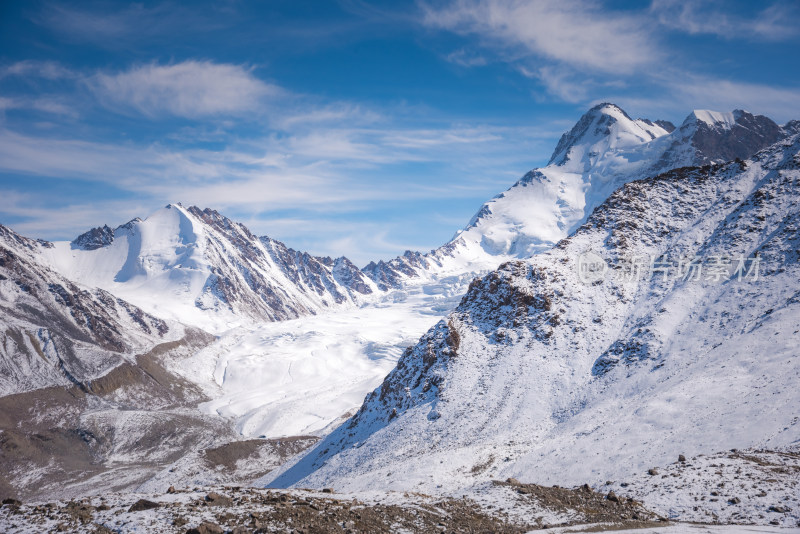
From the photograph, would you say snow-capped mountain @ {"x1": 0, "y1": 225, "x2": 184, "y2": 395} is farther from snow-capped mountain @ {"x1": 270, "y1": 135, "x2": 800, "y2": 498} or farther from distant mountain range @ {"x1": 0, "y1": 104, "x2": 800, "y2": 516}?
snow-capped mountain @ {"x1": 270, "y1": 135, "x2": 800, "y2": 498}

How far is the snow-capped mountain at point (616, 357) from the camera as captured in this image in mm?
48000

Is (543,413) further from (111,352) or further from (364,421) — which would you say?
(111,352)

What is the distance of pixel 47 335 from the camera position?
532ft

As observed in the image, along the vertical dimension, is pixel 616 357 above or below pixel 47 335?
below

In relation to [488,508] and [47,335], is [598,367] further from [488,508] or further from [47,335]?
[47,335]

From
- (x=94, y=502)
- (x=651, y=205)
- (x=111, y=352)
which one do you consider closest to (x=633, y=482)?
(x=94, y=502)

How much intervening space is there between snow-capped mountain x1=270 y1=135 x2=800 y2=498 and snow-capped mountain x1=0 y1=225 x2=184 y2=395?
114 m

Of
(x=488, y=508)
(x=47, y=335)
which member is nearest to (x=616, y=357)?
(x=488, y=508)

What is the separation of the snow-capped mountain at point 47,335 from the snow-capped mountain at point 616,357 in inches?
4502

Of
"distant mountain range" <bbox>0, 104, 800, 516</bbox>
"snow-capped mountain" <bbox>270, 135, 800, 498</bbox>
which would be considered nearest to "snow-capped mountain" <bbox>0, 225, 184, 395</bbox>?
"distant mountain range" <bbox>0, 104, 800, 516</bbox>

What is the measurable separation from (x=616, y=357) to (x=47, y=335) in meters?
176

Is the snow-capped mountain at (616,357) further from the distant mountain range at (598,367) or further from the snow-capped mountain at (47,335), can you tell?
the snow-capped mountain at (47,335)

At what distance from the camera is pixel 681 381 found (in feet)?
185

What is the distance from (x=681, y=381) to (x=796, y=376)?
36.8ft
